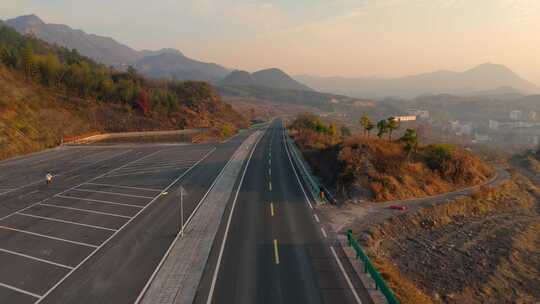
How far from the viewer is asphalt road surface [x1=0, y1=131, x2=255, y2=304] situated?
1241 centimetres

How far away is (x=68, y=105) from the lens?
211ft

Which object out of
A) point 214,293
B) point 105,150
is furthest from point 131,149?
point 214,293

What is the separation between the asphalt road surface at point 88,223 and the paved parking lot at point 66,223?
4cm

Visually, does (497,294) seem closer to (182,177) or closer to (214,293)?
Answer: (214,293)

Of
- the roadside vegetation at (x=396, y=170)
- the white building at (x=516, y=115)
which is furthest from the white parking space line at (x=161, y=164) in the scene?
the white building at (x=516, y=115)

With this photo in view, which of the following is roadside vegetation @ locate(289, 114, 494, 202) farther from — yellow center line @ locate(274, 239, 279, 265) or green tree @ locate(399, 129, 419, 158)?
yellow center line @ locate(274, 239, 279, 265)

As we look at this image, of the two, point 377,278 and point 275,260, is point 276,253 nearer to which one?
point 275,260

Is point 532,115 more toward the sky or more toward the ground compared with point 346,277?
more toward the sky

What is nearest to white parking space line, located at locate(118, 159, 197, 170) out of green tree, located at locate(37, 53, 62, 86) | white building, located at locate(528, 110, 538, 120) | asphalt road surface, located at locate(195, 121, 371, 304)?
asphalt road surface, located at locate(195, 121, 371, 304)

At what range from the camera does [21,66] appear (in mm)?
64938

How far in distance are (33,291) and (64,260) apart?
2.47 m

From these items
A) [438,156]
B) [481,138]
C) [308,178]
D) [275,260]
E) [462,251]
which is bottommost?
[462,251]

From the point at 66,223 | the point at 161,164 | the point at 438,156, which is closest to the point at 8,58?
the point at 161,164

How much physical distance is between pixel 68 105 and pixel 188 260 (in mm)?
64661
